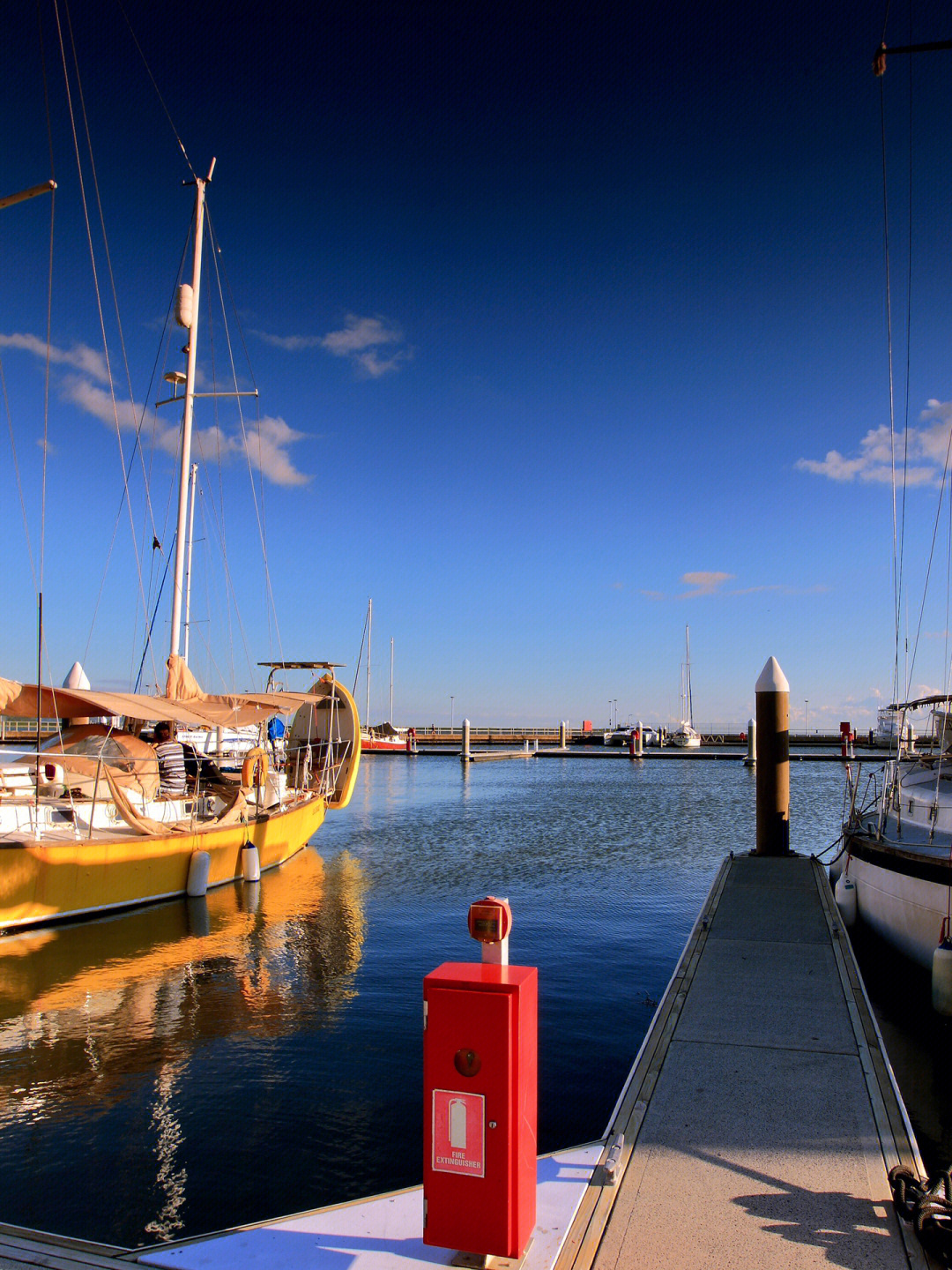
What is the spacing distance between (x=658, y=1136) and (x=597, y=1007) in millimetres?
5046

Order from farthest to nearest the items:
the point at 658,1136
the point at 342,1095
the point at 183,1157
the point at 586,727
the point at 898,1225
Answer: the point at 586,727 < the point at 342,1095 < the point at 183,1157 < the point at 658,1136 < the point at 898,1225

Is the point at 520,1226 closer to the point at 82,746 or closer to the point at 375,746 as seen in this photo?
the point at 82,746

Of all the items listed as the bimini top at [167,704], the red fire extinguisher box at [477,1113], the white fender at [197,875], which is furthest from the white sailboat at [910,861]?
the bimini top at [167,704]

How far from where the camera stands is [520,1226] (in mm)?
3666

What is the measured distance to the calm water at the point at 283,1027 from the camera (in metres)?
5.76

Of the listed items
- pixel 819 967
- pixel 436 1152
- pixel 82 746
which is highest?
pixel 82 746

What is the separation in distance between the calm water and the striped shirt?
88.6 inches

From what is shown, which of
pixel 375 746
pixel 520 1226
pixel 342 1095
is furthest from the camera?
pixel 375 746

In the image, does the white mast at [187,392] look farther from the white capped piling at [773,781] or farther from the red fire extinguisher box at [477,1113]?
the red fire extinguisher box at [477,1113]

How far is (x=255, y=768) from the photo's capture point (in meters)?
17.8

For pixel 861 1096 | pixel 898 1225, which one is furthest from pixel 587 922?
pixel 898 1225

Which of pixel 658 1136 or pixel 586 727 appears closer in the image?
pixel 658 1136

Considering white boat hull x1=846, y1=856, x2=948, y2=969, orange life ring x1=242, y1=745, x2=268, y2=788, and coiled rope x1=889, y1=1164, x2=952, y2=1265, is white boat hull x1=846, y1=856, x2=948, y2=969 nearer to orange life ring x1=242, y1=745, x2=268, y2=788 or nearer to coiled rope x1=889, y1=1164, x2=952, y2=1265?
coiled rope x1=889, y1=1164, x2=952, y2=1265

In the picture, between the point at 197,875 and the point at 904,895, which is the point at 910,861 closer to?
the point at 904,895
